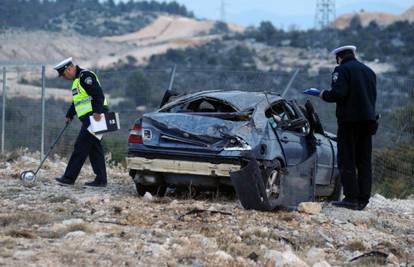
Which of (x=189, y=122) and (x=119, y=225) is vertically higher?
(x=189, y=122)

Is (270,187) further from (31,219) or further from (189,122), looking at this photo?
(31,219)

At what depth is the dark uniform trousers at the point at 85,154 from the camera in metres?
11.8

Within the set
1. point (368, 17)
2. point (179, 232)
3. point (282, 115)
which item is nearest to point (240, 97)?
point (282, 115)

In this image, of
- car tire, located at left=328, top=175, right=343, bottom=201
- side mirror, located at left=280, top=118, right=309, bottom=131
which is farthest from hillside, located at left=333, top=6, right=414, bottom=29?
side mirror, located at left=280, top=118, right=309, bottom=131

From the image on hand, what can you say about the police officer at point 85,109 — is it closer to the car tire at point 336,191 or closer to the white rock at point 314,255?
the car tire at point 336,191

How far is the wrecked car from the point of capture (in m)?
10.0

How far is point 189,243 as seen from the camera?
7.74 metres

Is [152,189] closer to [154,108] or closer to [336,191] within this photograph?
[336,191]

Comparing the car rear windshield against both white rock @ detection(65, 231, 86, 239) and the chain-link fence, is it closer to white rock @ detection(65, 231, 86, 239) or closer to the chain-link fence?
white rock @ detection(65, 231, 86, 239)

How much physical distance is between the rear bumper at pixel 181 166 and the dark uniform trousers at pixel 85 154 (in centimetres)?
140

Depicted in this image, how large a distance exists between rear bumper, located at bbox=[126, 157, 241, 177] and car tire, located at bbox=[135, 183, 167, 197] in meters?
0.43

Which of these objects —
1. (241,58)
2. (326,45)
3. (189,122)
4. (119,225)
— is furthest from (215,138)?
(326,45)

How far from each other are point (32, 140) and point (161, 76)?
131 inches

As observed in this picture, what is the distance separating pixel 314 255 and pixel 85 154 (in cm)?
480
